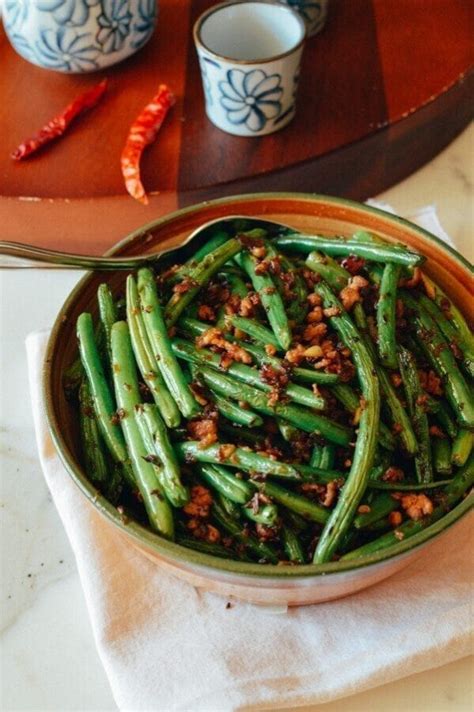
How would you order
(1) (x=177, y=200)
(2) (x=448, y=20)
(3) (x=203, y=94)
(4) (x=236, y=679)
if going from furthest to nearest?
(2) (x=448, y=20), (3) (x=203, y=94), (1) (x=177, y=200), (4) (x=236, y=679)

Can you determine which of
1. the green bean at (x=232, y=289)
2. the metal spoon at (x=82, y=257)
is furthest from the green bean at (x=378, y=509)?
the metal spoon at (x=82, y=257)

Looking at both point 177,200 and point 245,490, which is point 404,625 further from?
point 177,200

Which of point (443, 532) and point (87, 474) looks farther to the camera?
point (87, 474)

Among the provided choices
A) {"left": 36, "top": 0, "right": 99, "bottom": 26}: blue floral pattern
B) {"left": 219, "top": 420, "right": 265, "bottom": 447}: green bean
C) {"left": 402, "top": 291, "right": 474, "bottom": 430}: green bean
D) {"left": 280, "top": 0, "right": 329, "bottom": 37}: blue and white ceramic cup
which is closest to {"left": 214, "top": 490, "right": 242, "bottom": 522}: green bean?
{"left": 219, "top": 420, "right": 265, "bottom": 447}: green bean

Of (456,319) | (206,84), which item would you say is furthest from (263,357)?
(206,84)

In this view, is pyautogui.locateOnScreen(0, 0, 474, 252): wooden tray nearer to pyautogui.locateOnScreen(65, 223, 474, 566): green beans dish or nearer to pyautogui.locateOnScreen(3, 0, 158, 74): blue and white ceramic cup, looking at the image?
pyautogui.locateOnScreen(3, 0, 158, 74): blue and white ceramic cup

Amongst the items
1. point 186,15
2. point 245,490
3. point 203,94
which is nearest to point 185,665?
point 245,490
